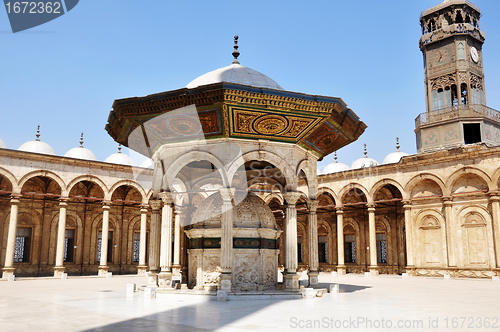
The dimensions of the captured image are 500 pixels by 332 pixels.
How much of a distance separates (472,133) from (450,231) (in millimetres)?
6869

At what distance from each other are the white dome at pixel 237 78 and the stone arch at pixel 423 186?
1335cm

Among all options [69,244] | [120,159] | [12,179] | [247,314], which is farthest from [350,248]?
[247,314]

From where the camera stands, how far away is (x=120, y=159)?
31.2m

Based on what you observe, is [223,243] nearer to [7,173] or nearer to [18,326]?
[18,326]

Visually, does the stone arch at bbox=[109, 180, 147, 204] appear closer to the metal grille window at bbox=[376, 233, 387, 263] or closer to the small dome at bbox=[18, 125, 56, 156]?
the small dome at bbox=[18, 125, 56, 156]

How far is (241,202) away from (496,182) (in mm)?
14397

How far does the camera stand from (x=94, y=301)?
382 inches

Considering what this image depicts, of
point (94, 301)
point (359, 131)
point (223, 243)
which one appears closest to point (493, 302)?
point (359, 131)

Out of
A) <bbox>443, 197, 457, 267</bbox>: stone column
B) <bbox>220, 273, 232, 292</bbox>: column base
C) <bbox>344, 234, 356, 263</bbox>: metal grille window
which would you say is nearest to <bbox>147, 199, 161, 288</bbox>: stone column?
<bbox>220, 273, 232, 292</bbox>: column base

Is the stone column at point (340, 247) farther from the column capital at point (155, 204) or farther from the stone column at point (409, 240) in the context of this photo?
the column capital at point (155, 204)

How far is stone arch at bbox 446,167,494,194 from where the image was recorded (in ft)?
67.3

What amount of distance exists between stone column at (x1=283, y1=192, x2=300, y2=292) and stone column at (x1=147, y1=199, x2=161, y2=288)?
145 inches

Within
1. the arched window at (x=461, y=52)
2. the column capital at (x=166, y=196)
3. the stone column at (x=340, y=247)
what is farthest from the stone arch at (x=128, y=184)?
the arched window at (x=461, y=52)

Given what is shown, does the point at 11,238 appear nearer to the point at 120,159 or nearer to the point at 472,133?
A: the point at 120,159
